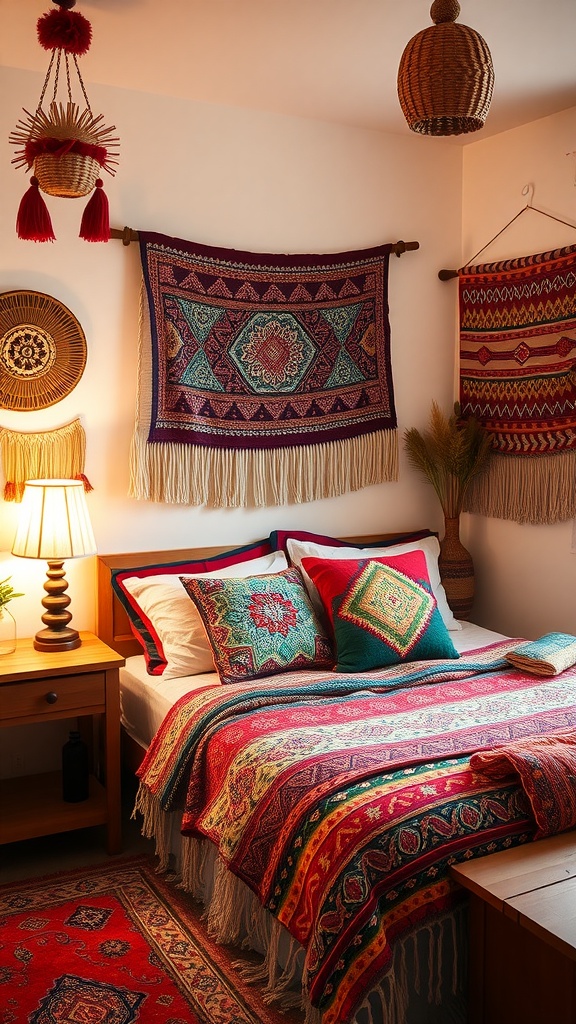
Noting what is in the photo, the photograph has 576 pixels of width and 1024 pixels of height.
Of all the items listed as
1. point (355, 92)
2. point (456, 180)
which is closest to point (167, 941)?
point (355, 92)

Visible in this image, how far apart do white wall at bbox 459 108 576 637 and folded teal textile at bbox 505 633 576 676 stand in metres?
0.54

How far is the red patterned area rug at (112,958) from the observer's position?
7.27ft

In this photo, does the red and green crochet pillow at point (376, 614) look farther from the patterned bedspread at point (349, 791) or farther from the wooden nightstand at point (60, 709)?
the wooden nightstand at point (60, 709)

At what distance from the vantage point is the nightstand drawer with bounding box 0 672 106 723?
2834 millimetres

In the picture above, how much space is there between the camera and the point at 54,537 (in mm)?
3014

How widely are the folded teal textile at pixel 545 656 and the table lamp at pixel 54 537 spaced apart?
1495 mm

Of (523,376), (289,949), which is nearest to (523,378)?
(523,376)

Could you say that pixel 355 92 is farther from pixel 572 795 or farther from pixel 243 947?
pixel 243 947

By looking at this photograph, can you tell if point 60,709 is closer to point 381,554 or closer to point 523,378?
point 381,554

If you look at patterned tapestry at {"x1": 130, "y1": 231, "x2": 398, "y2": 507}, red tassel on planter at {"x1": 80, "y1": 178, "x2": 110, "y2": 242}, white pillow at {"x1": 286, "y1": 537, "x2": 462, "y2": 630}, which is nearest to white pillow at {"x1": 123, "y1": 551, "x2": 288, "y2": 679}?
white pillow at {"x1": 286, "y1": 537, "x2": 462, "y2": 630}

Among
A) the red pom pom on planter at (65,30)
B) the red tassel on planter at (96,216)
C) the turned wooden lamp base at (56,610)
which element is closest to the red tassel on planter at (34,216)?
the red tassel on planter at (96,216)

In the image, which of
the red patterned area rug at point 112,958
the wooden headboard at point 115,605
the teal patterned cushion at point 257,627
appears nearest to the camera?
the red patterned area rug at point 112,958

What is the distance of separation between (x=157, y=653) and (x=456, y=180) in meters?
2.53

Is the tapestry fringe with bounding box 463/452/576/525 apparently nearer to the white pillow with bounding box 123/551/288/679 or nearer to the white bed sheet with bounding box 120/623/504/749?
the white bed sheet with bounding box 120/623/504/749
